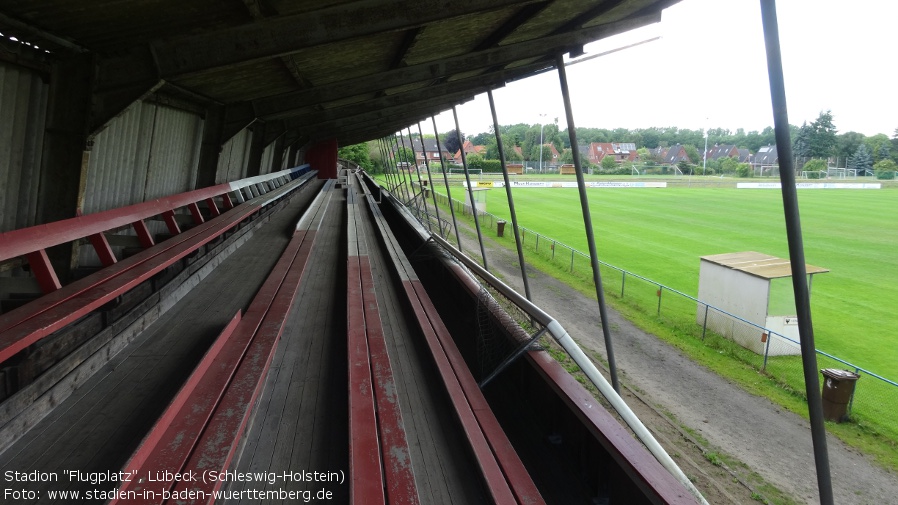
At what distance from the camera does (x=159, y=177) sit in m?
6.35

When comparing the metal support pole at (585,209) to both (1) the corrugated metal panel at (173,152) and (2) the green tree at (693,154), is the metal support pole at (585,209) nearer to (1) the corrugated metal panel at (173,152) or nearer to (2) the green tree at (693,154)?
(1) the corrugated metal panel at (173,152)

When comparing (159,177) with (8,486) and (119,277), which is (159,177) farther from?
(8,486)

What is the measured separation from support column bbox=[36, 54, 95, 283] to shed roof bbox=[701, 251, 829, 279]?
11.6m

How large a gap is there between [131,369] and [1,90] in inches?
77.0

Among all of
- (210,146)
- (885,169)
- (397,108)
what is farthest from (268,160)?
(885,169)

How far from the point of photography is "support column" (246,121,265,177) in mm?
10539

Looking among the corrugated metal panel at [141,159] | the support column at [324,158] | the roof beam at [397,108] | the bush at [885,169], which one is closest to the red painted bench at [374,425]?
the corrugated metal panel at [141,159]

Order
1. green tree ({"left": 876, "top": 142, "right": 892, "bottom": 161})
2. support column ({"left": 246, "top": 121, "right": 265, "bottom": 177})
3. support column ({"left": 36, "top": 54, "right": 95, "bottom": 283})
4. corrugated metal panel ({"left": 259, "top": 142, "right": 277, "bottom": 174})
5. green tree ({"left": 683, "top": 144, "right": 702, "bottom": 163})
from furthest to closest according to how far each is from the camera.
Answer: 1. green tree ({"left": 683, "top": 144, "right": 702, "bottom": 163})
2. green tree ({"left": 876, "top": 142, "right": 892, "bottom": 161})
3. corrugated metal panel ({"left": 259, "top": 142, "right": 277, "bottom": 174})
4. support column ({"left": 246, "top": 121, "right": 265, "bottom": 177})
5. support column ({"left": 36, "top": 54, "right": 95, "bottom": 283})

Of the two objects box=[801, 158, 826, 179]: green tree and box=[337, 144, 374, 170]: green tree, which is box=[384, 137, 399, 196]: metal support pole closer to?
box=[337, 144, 374, 170]: green tree

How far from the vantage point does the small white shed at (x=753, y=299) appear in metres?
11.1

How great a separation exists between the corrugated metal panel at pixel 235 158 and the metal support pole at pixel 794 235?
26.5 feet

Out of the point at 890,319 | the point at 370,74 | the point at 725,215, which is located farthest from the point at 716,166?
the point at 370,74

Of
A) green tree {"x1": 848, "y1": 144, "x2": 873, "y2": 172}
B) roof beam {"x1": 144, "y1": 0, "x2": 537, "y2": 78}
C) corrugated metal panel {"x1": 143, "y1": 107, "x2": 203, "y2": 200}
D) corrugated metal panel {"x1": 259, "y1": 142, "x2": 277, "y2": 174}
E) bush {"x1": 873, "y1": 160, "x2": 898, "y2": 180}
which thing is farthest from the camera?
green tree {"x1": 848, "y1": 144, "x2": 873, "y2": 172}

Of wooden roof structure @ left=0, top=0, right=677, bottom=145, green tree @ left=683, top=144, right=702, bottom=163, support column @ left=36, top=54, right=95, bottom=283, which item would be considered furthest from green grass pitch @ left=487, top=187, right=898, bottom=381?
green tree @ left=683, top=144, right=702, bottom=163
